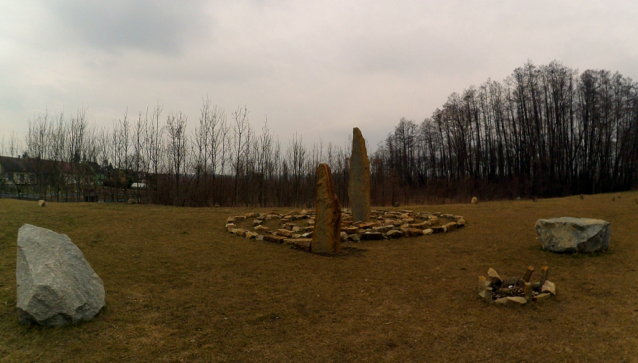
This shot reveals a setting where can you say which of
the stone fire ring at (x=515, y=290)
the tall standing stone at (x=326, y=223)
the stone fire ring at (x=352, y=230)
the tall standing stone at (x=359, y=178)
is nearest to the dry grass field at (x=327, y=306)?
the stone fire ring at (x=515, y=290)

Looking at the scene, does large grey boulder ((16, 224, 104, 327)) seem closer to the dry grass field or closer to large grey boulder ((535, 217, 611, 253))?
the dry grass field

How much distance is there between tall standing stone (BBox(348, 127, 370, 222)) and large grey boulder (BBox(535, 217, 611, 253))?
4717mm

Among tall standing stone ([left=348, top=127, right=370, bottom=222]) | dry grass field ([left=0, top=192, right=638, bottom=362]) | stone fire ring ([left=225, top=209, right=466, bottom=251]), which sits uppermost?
tall standing stone ([left=348, top=127, right=370, bottom=222])

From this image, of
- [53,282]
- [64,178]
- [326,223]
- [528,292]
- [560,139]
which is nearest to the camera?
[53,282]

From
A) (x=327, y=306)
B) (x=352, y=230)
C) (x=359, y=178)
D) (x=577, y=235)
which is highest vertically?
(x=359, y=178)

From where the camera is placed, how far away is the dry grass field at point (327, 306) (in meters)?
3.35

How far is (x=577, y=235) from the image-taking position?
6551 mm

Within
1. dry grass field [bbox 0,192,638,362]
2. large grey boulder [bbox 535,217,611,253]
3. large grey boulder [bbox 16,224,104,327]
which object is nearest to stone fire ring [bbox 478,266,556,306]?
dry grass field [bbox 0,192,638,362]

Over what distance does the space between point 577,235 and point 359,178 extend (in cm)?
539

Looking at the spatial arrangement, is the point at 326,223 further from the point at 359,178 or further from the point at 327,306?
the point at 359,178

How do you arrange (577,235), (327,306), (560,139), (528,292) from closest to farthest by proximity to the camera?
(528,292), (327,306), (577,235), (560,139)

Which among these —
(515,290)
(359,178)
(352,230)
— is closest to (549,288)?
(515,290)

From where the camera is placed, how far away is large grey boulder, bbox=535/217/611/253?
6.49m

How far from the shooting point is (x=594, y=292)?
15.6 ft
